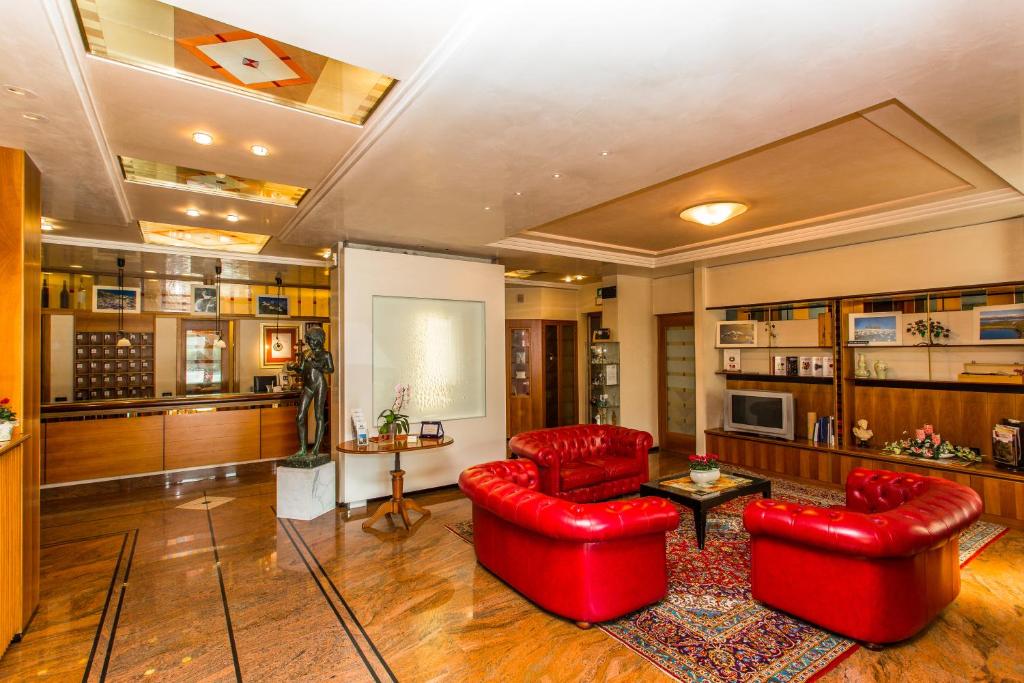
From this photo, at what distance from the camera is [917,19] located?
1833 mm

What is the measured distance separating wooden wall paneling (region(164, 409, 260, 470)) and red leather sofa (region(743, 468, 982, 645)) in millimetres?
6175

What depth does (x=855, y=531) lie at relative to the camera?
2.56m

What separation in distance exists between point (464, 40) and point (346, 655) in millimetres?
3011

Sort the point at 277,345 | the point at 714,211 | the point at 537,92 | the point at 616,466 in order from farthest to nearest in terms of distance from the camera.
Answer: the point at 277,345
the point at 616,466
the point at 714,211
the point at 537,92

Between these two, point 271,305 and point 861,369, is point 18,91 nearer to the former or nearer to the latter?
point 271,305

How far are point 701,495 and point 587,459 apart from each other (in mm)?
1594

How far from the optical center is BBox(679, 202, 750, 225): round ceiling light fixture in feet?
14.5

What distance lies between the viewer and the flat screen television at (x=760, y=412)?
6113mm

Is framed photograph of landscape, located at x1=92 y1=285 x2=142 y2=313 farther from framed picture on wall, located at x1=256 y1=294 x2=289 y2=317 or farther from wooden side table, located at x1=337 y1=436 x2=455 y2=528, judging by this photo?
wooden side table, located at x1=337 y1=436 x2=455 y2=528

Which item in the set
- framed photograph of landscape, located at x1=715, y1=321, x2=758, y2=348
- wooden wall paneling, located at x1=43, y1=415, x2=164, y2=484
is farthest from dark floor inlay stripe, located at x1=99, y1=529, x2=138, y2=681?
framed photograph of landscape, located at x1=715, y1=321, x2=758, y2=348

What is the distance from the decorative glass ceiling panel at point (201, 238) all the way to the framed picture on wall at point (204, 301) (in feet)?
9.05

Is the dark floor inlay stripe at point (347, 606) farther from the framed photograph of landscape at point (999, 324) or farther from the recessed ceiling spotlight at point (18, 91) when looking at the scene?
the framed photograph of landscape at point (999, 324)

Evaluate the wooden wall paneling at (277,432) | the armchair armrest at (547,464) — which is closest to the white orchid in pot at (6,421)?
the armchair armrest at (547,464)

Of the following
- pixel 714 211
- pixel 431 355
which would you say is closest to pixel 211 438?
pixel 431 355
